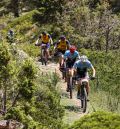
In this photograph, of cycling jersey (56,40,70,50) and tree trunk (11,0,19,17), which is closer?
cycling jersey (56,40,70,50)

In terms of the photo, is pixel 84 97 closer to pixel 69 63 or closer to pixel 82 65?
pixel 82 65

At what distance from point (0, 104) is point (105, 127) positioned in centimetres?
446

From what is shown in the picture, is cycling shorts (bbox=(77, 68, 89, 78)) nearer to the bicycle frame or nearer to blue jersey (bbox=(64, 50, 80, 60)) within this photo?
the bicycle frame

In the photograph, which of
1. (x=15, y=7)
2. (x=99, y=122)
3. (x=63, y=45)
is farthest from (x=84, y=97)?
(x=15, y=7)

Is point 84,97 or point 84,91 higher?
point 84,91

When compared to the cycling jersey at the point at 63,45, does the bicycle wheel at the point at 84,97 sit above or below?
below

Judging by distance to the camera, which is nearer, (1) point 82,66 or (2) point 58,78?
(1) point 82,66

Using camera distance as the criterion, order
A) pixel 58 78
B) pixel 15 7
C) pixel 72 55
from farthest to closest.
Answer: pixel 15 7 → pixel 58 78 → pixel 72 55

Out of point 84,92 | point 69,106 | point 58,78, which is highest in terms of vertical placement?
point 84,92

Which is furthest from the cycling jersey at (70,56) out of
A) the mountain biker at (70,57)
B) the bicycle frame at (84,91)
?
the bicycle frame at (84,91)

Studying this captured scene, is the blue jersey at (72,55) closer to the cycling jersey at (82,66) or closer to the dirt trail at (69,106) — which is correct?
the dirt trail at (69,106)

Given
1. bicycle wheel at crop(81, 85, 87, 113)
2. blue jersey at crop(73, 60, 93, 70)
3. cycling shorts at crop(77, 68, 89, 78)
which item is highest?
blue jersey at crop(73, 60, 93, 70)

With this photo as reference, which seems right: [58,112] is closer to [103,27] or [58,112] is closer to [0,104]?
[0,104]

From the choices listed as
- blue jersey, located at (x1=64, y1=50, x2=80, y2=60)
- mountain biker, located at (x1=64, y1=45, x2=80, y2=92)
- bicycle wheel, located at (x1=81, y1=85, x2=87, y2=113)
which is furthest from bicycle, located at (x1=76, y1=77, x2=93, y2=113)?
blue jersey, located at (x1=64, y1=50, x2=80, y2=60)
